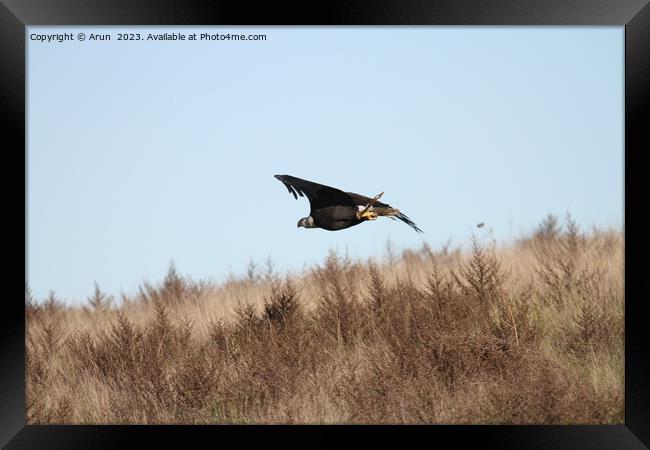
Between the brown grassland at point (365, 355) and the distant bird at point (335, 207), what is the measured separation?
19.6 inches

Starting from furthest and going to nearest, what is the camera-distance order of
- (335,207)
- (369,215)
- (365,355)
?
(335,207) < (369,215) < (365,355)

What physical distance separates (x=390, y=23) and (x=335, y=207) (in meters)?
1.84

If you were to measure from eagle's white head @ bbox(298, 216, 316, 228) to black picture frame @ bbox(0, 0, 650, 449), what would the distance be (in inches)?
73.2

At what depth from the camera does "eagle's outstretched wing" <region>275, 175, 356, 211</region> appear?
6.79m

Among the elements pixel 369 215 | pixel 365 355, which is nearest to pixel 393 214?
pixel 369 215

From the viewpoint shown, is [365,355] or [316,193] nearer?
[365,355]

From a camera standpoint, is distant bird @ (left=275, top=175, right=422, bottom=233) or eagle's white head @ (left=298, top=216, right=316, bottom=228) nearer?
distant bird @ (left=275, top=175, right=422, bottom=233)

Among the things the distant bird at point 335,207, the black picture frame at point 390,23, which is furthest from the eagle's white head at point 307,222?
the black picture frame at point 390,23

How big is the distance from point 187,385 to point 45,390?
1416mm

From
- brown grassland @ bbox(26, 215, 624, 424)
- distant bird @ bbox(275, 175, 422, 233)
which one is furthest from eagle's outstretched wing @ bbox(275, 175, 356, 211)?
brown grassland @ bbox(26, 215, 624, 424)

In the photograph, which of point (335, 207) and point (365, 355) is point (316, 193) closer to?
point (335, 207)

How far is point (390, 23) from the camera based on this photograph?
5824mm

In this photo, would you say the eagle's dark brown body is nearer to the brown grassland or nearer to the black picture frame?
the brown grassland

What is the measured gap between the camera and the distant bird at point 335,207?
6.79 m
